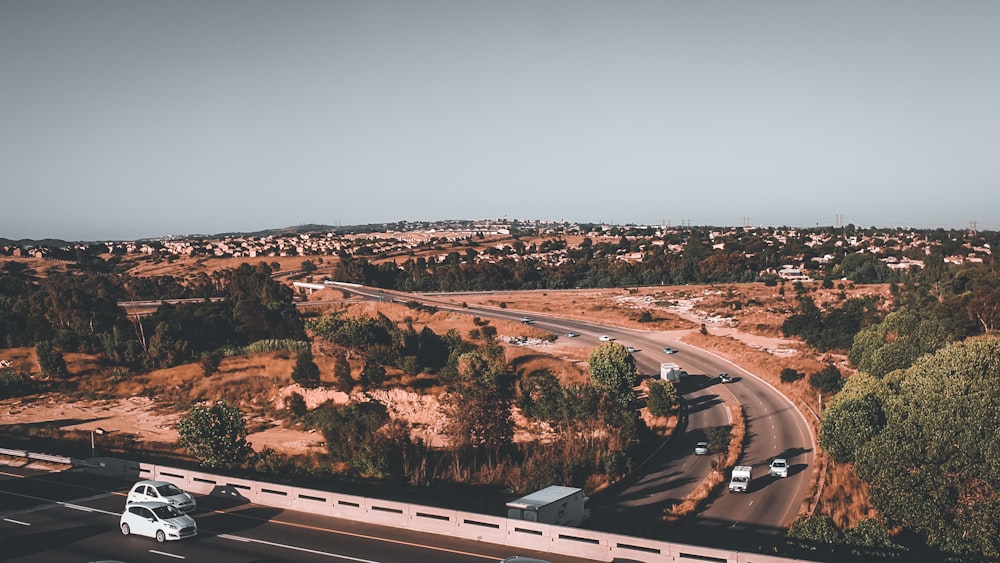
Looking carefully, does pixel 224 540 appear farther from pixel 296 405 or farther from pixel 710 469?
pixel 296 405

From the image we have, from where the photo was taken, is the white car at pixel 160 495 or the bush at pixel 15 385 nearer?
the white car at pixel 160 495

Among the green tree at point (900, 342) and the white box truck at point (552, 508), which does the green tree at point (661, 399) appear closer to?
the green tree at point (900, 342)

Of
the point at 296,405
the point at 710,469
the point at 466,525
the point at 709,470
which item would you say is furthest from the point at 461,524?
the point at 296,405

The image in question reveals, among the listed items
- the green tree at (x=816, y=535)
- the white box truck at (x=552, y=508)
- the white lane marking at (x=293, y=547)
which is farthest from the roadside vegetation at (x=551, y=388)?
the white lane marking at (x=293, y=547)

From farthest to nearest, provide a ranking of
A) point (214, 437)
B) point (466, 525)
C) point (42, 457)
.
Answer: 1. point (214, 437)
2. point (42, 457)
3. point (466, 525)

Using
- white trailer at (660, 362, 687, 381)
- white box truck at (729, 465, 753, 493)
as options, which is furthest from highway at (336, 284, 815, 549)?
white trailer at (660, 362, 687, 381)

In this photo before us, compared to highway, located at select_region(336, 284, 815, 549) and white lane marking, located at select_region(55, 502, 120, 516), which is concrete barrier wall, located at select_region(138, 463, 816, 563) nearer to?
white lane marking, located at select_region(55, 502, 120, 516)

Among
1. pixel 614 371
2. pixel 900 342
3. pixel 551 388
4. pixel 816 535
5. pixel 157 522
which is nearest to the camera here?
pixel 157 522
